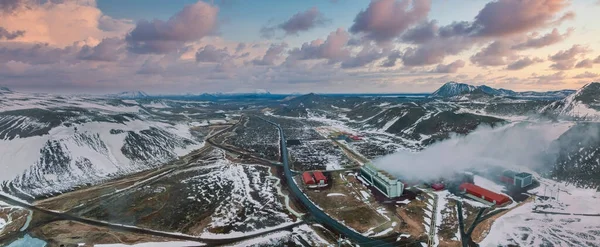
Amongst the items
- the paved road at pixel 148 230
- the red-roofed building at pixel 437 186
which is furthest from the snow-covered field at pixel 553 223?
the paved road at pixel 148 230

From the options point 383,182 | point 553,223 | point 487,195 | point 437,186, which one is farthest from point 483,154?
point 383,182

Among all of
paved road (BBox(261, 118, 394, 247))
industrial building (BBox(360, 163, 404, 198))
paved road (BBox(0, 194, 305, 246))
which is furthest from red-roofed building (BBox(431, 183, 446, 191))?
paved road (BBox(0, 194, 305, 246))

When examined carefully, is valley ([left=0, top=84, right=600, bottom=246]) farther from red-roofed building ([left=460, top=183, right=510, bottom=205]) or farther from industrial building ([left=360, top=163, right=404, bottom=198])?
red-roofed building ([left=460, top=183, right=510, bottom=205])

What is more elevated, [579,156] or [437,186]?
[579,156]

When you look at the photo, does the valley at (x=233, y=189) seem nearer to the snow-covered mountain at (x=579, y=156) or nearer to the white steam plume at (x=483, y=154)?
the snow-covered mountain at (x=579, y=156)

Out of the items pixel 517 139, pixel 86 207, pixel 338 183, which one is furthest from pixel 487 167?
pixel 86 207

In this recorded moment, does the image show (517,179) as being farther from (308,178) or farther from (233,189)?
(233,189)

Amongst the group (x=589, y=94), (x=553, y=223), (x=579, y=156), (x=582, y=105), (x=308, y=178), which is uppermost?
(x=589, y=94)
